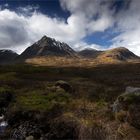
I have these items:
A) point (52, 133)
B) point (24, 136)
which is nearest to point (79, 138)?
point (52, 133)

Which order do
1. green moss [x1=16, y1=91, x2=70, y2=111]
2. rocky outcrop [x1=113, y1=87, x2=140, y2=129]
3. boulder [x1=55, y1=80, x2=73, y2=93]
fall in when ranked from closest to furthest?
rocky outcrop [x1=113, y1=87, x2=140, y2=129]
green moss [x1=16, y1=91, x2=70, y2=111]
boulder [x1=55, y1=80, x2=73, y2=93]

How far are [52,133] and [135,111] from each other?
17.3 ft

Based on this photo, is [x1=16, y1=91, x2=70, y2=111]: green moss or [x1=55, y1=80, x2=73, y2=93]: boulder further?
[x1=55, y1=80, x2=73, y2=93]: boulder

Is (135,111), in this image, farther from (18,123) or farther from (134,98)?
(18,123)

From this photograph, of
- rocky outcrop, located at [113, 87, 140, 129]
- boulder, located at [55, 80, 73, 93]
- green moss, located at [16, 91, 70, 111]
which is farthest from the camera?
boulder, located at [55, 80, 73, 93]

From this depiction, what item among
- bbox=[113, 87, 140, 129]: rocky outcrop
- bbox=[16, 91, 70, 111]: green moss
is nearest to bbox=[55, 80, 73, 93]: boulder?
bbox=[16, 91, 70, 111]: green moss

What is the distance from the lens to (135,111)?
17.2 metres

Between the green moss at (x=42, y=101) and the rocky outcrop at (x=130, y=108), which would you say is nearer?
the rocky outcrop at (x=130, y=108)

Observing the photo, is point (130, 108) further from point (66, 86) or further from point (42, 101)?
point (66, 86)

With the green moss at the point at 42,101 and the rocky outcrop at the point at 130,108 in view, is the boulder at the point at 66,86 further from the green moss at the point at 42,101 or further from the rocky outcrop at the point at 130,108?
the rocky outcrop at the point at 130,108

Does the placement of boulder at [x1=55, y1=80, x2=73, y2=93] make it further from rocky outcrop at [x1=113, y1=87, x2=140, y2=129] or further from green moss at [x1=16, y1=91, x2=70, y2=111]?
rocky outcrop at [x1=113, y1=87, x2=140, y2=129]

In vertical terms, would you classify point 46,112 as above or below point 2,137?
above

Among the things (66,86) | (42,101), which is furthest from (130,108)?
(66,86)

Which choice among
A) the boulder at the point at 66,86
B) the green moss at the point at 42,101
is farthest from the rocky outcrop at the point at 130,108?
the boulder at the point at 66,86
